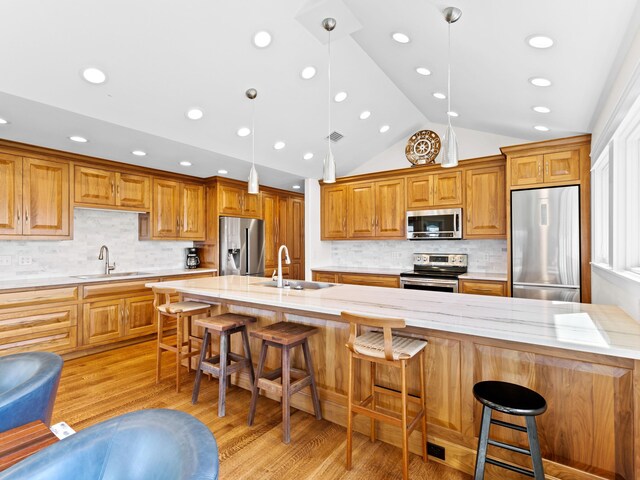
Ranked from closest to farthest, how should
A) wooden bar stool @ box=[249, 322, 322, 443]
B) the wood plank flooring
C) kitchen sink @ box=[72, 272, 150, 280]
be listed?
the wood plank flooring, wooden bar stool @ box=[249, 322, 322, 443], kitchen sink @ box=[72, 272, 150, 280]

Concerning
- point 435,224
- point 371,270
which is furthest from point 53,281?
point 435,224

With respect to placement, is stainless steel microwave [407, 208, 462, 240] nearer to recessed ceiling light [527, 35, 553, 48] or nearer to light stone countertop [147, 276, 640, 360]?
light stone countertop [147, 276, 640, 360]

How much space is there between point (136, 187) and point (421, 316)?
161 inches

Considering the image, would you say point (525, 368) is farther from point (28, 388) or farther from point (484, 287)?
point (484, 287)

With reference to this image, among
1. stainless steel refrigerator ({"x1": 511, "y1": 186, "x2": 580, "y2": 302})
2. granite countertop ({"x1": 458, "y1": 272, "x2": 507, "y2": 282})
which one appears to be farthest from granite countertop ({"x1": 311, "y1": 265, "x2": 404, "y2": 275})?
stainless steel refrigerator ({"x1": 511, "y1": 186, "x2": 580, "y2": 302})

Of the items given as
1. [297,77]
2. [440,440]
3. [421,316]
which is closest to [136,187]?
[297,77]

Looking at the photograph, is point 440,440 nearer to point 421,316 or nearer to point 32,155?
point 421,316

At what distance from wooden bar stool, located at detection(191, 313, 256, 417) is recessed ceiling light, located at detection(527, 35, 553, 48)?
2.71 meters

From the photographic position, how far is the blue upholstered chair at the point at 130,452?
73 centimetres

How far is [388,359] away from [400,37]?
2.38 metres

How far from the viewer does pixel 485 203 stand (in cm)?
420

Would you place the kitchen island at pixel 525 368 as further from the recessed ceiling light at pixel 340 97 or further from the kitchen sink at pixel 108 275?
the kitchen sink at pixel 108 275

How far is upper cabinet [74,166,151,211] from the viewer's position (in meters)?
3.89

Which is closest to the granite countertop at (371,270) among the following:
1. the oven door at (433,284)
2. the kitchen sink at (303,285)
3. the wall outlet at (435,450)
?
the oven door at (433,284)
